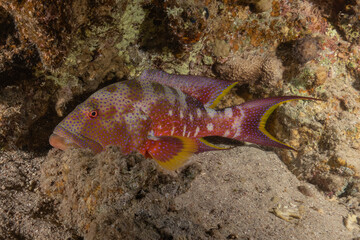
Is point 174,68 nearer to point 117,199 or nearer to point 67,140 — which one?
point 67,140

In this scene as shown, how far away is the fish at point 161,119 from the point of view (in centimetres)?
281

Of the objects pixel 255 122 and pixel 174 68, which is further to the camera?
pixel 174 68


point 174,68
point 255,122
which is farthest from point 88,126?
point 255,122

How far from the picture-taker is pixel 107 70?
11.6ft

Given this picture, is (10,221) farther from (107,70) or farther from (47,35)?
(107,70)

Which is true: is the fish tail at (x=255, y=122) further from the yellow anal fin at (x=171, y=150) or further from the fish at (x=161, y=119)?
the yellow anal fin at (x=171, y=150)

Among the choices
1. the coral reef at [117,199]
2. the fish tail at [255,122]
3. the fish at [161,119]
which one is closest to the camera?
the coral reef at [117,199]

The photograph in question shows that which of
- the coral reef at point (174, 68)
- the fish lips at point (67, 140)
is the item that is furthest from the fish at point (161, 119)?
the coral reef at point (174, 68)

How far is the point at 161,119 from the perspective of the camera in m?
3.20

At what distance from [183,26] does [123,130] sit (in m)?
1.50

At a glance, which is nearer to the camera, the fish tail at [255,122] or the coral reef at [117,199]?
the coral reef at [117,199]

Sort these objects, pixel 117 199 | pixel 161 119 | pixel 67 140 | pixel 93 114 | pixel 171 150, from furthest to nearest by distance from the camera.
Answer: pixel 161 119
pixel 171 150
pixel 93 114
pixel 67 140
pixel 117 199

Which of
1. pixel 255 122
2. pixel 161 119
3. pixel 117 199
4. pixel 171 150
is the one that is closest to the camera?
pixel 117 199

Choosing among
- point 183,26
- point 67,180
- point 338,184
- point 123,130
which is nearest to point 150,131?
point 123,130
